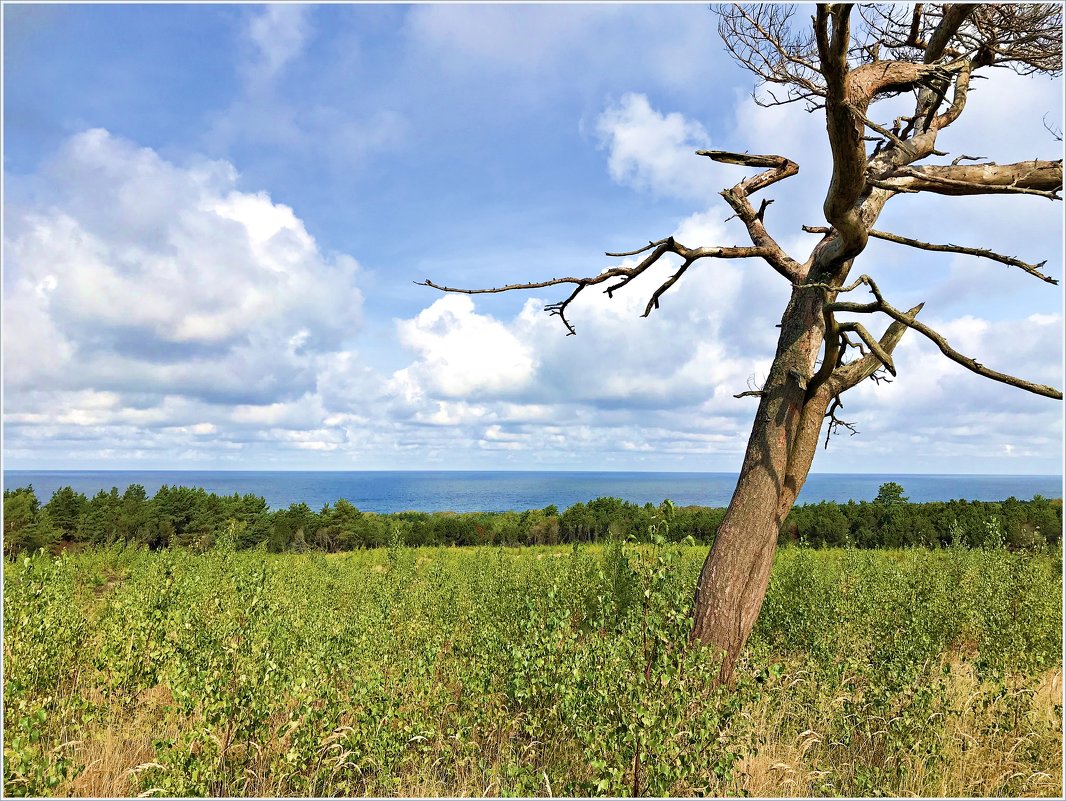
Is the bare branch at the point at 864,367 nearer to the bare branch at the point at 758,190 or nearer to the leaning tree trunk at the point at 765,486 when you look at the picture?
the leaning tree trunk at the point at 765,486

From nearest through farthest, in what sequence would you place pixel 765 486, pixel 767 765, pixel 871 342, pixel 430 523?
pixel 767 765 → pixel 871 342 → pixel 765 486 → pixel 430 523

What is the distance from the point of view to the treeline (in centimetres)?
1380

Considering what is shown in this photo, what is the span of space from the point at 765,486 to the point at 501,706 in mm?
2764

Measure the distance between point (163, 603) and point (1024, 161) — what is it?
8.25 meters

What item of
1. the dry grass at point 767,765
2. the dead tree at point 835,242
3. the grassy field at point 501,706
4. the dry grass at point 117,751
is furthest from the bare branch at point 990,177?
the dry grass at point 117,751

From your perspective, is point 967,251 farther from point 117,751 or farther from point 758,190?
A: point 117,751

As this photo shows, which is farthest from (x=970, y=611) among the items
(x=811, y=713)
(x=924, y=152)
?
(x=924, y=152)

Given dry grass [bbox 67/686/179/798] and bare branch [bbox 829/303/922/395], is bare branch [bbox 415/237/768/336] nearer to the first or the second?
bare branch [bbox 829/303/922/395]

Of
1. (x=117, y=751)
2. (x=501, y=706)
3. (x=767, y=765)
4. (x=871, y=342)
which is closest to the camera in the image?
(x=767, y=765)

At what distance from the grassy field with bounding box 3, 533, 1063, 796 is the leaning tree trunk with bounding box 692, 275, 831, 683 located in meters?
0.40

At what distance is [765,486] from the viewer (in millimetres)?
5285

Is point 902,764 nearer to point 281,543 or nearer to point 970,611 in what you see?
point 970,611

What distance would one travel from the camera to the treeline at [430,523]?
13.8m

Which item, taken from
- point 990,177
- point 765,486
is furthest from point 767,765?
point 990,177
